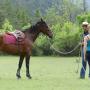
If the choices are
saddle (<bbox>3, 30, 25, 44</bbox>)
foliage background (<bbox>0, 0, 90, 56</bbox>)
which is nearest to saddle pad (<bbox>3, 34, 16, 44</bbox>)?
saddle (<bbox>3, 30, 25, 44</bbox>)

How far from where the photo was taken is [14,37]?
1683 cm

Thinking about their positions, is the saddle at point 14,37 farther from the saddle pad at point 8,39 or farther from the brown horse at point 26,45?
the brown horse at point 26,45

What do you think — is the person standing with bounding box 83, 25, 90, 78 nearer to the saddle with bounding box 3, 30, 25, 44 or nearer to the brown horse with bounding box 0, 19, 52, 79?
the brown horse with bounding box 0, 19, 52, 79

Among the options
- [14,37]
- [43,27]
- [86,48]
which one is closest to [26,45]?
[14,37]

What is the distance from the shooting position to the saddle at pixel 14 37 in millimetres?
16750

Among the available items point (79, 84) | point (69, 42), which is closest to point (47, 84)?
point (79, 84)

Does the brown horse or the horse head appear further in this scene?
the horse head

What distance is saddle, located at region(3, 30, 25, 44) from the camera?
1675cm

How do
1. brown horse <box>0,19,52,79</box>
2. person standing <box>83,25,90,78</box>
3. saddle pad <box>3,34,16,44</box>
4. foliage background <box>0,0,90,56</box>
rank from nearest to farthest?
person standing <box>83,25,90,78</box>
saddle pad <box>3,34,16,44</box>
brown horse <box>0,19,52,79</box>
foliage background <box>0,0,90,56</box>

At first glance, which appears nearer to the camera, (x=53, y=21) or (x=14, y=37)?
(x=14, y=37)

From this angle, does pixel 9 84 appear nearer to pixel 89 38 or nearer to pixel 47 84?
pixel 47 84

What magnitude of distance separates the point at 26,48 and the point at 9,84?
10.3ft

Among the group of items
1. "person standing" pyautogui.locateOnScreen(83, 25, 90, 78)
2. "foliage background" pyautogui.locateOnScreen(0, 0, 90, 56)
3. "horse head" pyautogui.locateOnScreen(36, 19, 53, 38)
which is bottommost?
"foliage background" pyautogui.locateOnScreen(0, 0, 90, 56)

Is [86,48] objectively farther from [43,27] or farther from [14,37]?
[14,37]
